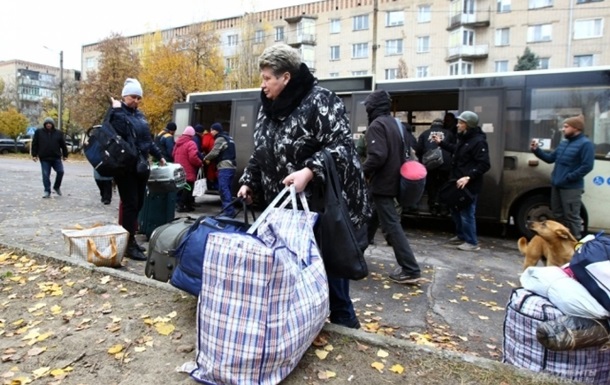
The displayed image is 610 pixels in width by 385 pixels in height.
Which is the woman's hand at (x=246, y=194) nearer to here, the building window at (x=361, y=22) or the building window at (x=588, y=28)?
the building window at (x=588, y=28)

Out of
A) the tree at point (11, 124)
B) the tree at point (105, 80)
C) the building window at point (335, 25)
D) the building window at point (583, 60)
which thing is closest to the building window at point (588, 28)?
the building window at point (583, 60)

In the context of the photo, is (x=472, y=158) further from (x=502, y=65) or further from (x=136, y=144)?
(x=502, y=65)

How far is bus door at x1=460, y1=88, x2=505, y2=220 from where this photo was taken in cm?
730

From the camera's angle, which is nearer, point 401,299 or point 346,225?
point 346,225

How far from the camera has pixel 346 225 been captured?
8.78 feet

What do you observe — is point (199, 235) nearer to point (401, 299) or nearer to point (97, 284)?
point (97, 284)

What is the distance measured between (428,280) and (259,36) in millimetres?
34710

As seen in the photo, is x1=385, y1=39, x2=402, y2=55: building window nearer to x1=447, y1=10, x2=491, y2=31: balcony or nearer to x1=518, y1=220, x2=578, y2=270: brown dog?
x1=447, y1=10, x2=491, y2=31: balcony

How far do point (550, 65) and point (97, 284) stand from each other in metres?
42.4

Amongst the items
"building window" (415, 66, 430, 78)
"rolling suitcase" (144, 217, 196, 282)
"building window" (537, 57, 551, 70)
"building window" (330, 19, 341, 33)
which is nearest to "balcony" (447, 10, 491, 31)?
"building window" (415, 66, 430, 78)

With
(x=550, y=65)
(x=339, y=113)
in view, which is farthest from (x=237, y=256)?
(x=550, y=65)

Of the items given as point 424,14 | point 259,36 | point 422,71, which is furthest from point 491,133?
point 424,14

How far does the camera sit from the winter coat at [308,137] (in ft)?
9.00

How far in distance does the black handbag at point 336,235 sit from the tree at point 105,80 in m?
33.6
